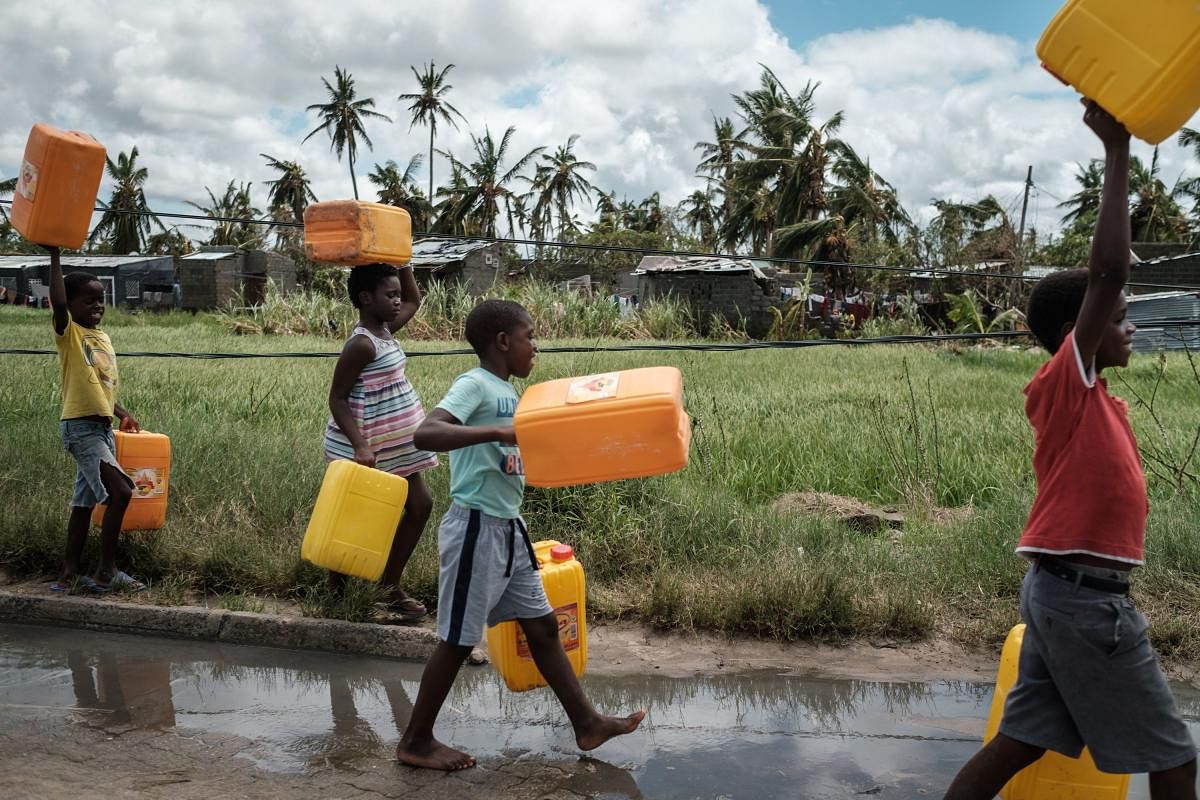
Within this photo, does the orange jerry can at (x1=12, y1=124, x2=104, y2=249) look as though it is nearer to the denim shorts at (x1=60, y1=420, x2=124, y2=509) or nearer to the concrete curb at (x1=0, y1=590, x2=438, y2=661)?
the denim shorts at (x1=60, y1=420, x2=124, y2=509)

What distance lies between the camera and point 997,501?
5270 mm

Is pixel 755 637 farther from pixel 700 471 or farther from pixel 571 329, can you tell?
pixel 571 329

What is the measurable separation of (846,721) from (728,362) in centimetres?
1040

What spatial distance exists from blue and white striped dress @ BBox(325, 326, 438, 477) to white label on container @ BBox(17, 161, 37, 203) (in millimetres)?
1558

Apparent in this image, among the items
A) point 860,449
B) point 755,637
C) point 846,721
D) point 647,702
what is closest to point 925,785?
point 846,721

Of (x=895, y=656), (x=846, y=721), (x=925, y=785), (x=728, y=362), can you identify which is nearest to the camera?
(x=925, y=785)

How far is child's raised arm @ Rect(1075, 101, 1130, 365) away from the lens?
2080 millimetres

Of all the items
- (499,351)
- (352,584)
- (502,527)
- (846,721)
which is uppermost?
(499,351)

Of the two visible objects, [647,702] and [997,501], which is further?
[997,501]

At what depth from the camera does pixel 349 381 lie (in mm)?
3949

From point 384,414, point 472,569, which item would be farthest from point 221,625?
point 472,569

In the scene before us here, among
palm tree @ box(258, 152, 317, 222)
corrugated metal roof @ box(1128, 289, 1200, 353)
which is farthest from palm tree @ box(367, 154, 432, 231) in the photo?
corrugated metal roof @ box(1128, 289, 1200, 353)

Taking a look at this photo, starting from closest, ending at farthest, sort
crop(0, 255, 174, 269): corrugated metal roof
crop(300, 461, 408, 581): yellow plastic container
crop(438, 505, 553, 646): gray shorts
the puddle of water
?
crop(438, 505, 553, 646): gray shorts, the puddle of water, crop(300, 461, 408, 581): yellow plastic container, crop(0, 255, 174, 269): corrugated metal roof

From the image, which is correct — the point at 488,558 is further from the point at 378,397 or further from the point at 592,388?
the point at 378,397
